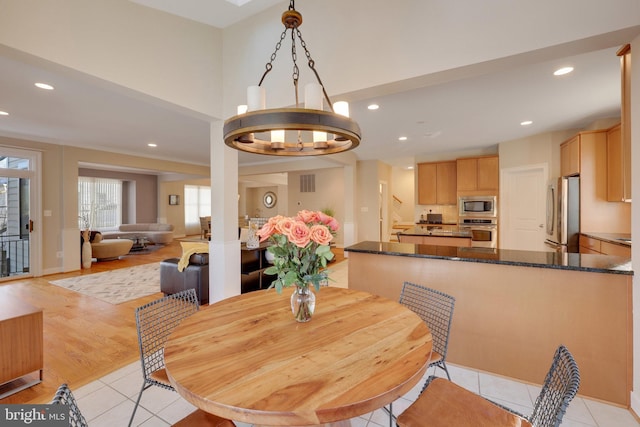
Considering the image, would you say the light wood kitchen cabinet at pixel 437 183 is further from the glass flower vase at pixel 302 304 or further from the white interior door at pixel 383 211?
the glass flower vase at pixel 302 304

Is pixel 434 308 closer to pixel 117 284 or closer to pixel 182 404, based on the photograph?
pixel 182 404

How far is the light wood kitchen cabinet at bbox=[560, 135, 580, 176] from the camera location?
411cm

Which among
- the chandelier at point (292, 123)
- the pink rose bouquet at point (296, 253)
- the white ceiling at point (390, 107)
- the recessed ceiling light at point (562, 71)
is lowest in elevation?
the pink rose bouquet at point (296, 253)

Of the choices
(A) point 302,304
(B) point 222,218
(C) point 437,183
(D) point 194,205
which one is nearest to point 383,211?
(C) point 437,183

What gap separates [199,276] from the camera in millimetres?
3781

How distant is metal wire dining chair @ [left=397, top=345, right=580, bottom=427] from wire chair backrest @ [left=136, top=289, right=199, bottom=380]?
131cm

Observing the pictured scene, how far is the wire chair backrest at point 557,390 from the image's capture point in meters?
0.85

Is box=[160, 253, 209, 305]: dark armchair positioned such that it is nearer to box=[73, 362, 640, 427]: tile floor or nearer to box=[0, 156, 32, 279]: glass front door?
box=[73, 362, 640, 427]: tile floor

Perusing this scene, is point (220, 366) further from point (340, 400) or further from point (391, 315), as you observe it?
point (391, 315)

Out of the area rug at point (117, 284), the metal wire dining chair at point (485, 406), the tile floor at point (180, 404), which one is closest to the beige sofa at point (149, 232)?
the area rug at point (117, 284)

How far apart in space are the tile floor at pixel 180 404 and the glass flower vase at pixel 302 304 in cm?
81

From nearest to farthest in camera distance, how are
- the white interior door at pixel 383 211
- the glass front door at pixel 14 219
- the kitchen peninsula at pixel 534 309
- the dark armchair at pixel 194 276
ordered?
the kitchen peninsula at pixel 534 309
the dark armchair at pixel 194 276
the glass front door at pixel 14 219
the white interior door at pixel 383 211

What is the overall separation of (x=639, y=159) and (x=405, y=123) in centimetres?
298

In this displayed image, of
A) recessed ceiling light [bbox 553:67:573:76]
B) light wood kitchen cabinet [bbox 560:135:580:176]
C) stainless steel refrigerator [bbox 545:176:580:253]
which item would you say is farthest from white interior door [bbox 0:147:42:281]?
light wood kitchen cabinet [bbox 560:135:580:176]
